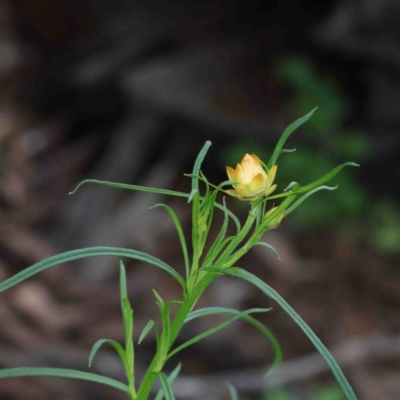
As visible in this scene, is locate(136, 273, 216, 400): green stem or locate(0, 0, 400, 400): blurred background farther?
locate(0, 0, 400, 400): blurred background

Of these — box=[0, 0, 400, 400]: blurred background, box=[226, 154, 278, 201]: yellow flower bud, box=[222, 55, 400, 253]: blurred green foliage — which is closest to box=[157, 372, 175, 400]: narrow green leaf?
box=[226, 154, 278, 201]: yellow flower bud

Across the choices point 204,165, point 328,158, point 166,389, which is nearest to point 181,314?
point 166,389

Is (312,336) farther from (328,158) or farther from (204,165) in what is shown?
(204,165)

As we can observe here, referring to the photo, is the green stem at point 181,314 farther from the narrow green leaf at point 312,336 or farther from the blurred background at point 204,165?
the blurred background at point 204,165

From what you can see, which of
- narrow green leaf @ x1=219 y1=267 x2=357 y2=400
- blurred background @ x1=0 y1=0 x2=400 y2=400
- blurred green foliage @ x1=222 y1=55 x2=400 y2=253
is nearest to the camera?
narrow green leaf @ x1=219 y1=267 x2=357 y2=400

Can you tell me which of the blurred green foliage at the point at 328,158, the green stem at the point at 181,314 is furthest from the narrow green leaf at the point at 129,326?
the blurred green foliage at the point at 328,158

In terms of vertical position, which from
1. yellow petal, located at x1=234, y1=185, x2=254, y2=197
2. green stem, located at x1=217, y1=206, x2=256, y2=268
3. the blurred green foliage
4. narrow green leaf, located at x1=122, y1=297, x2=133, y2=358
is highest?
yellow petal, located at x1=234, y1=185, x2=254, y2=197

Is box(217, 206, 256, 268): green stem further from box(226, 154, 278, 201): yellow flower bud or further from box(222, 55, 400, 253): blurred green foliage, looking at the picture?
box(222, 55, 400, 253): blurred green foliage
